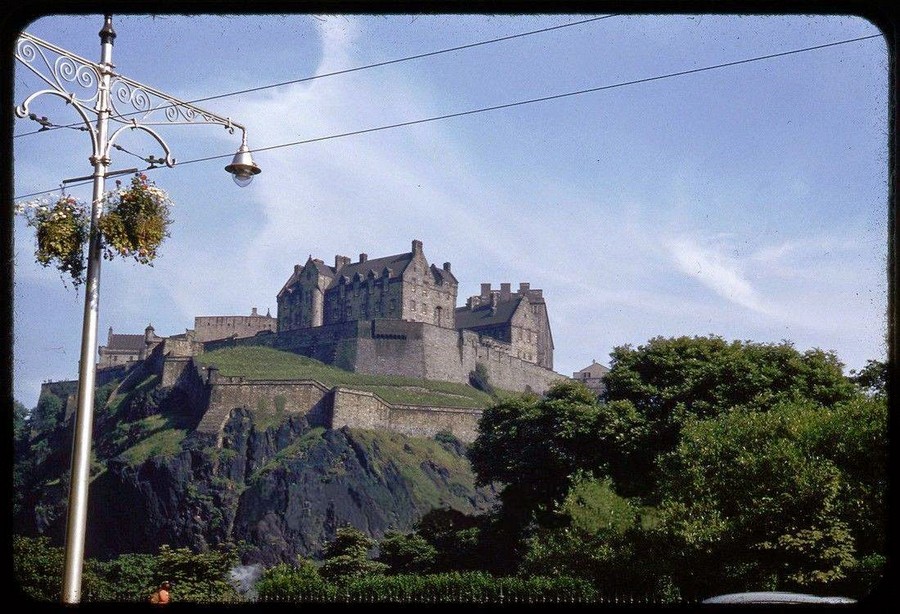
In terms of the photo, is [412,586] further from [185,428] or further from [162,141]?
[185,428]

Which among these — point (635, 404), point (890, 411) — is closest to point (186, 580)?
point (890, 411)

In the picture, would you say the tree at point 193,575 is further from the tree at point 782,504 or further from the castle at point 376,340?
the castle at point 376,340

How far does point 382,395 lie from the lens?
86.6 meters

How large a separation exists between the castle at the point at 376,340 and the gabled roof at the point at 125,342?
8.39ft

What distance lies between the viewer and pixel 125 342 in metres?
125

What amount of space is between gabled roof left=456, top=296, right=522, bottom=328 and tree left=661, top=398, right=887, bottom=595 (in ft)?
287

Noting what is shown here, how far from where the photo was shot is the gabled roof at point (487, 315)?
109 m

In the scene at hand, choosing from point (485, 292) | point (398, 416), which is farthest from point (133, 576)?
point (485, 292)

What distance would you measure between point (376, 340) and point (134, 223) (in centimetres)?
8702

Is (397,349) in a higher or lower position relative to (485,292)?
lower

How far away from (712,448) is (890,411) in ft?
57.1

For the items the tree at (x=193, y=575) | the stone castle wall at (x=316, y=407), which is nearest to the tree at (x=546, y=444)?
the tree at (x=193, y=575)

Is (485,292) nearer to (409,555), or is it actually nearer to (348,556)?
(409,555)

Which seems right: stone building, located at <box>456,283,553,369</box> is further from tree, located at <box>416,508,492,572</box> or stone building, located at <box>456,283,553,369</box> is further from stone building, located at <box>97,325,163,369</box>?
tree, located at <box>416,508,492,572</box>
